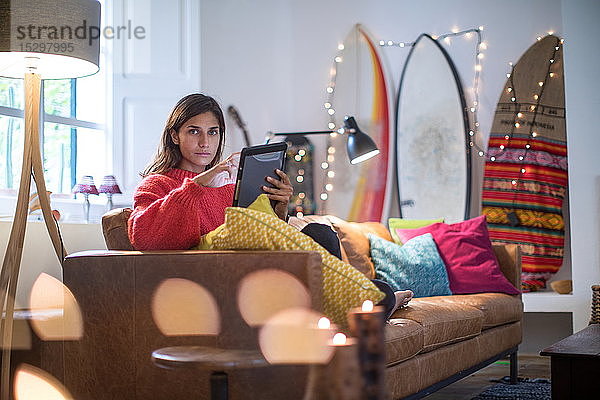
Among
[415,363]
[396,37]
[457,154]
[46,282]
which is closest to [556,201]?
[457,154]

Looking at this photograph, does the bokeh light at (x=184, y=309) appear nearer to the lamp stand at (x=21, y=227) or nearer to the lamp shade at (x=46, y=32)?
the lamp stand at (x=21, y=227)

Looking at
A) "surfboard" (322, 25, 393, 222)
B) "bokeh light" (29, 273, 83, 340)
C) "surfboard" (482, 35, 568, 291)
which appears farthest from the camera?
"surfboard" (322, 25, 393, 222)

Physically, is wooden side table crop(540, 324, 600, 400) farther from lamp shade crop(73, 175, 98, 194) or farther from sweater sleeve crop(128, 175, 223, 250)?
lamp shade crop(73, 175, 98, 194)

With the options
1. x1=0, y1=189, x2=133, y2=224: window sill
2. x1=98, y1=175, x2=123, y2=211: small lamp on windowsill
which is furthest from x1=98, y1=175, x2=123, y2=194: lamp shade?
x1=0, y1=189, x2=133, y2=224: window sill

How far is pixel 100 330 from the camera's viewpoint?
6.95 feet

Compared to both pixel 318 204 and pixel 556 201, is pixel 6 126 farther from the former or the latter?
pixel 556 201

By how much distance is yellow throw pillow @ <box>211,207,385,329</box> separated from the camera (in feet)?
6.47

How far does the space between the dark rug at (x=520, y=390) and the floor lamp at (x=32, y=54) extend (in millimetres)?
1853

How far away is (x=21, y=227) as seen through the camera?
2.65m

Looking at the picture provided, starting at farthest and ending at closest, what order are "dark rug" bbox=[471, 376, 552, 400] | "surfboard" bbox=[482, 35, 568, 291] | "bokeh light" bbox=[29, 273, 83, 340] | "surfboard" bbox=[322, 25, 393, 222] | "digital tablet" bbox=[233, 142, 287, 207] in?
1. "surfboard" bbox=[322, 25, 393, 222]
2. "surfboard" bbox=[482, 35, 568, 291]
3. "dark rug" bbox=[471, 376, 552, 400]
4. "digital tablet" bbox=[233, 142, 287, 207]
5. "bokeh light" bbox=[29, 273, 83, 340]

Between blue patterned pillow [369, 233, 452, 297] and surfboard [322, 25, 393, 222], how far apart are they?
1.24 meters

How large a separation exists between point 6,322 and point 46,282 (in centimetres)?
67

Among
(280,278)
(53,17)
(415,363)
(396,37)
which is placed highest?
(396,37)

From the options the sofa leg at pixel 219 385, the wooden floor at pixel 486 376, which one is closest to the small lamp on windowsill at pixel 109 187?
the wooden floor at pixel 486 376
